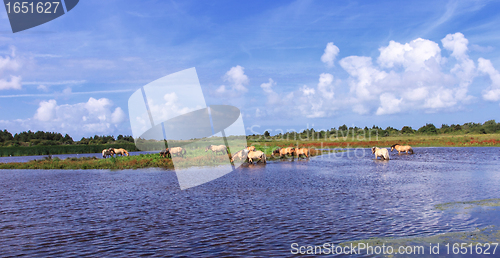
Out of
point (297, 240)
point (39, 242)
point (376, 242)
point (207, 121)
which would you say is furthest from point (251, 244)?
point (207, 121)

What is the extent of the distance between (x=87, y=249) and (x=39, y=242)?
1899 mm

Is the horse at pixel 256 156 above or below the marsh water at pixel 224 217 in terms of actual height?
above

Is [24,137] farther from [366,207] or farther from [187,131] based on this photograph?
[366,207]

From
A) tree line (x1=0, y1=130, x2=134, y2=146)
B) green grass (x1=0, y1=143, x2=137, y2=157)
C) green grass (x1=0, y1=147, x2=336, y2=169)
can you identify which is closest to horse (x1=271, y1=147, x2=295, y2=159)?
green grass (x1=0, y1=147, x2=336, y2=169)

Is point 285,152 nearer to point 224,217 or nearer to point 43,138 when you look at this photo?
point 224,217

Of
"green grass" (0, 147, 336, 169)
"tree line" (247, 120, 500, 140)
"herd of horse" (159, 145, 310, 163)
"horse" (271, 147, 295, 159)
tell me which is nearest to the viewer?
"green grass" (0, 147, 336, 169)

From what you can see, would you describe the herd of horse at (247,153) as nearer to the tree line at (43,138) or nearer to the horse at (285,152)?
the horse at (285,152)

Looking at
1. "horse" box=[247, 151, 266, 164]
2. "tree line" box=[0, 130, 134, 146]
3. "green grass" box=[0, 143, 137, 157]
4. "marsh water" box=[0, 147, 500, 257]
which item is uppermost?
"tree line" box=[0, 130, 134, 146]

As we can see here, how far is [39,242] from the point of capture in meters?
9.56

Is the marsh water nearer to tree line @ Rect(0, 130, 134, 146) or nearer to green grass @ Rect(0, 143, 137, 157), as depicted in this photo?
green grass @ Rect(0, 143, 137, 157)

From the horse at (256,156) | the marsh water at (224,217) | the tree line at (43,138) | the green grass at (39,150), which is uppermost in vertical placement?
the tree line at (43,138)

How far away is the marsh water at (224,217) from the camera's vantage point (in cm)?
916

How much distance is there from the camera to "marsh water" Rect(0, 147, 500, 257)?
9156 millimetres

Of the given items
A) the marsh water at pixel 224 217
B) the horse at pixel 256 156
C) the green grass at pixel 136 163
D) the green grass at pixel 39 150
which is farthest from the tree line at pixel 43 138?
the marsh water at pixel 224 217
